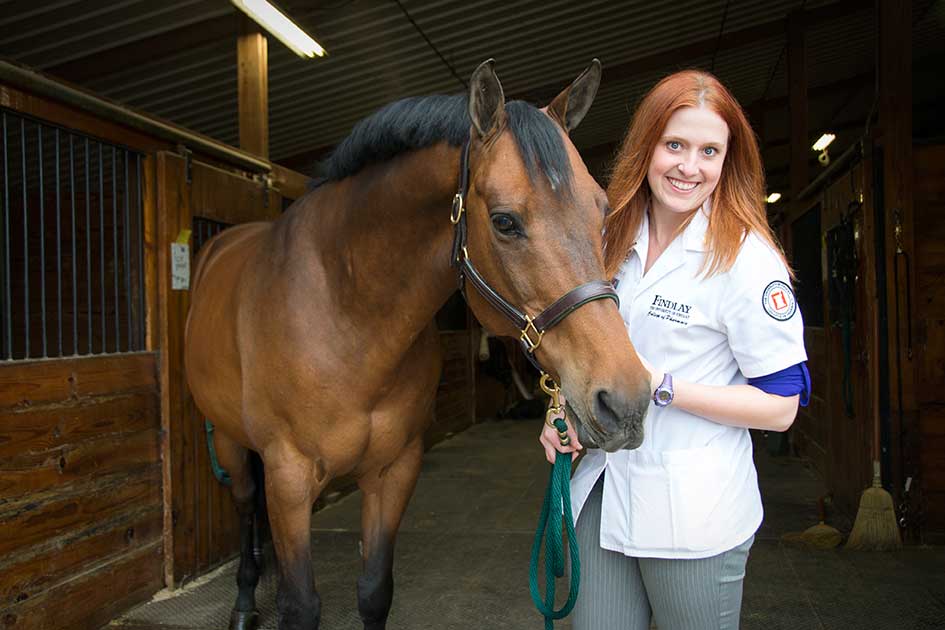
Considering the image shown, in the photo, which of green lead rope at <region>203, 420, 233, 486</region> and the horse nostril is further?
green lead rope at <region>203, 420, 233, 486</region>

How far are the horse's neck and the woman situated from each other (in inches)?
19.8

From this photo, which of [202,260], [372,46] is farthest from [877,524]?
[372,46]

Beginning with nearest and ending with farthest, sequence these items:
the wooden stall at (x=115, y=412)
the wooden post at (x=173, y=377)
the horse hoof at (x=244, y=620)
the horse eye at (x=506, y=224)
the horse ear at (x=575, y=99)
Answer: the horse eye at (x=506, y=224) < the horse ear at (x=575, y=99) < the wooden stall at (x=115, y=412) < the horse hoof at (x=244, y=620) < the wooden post at (x=173, y=377)

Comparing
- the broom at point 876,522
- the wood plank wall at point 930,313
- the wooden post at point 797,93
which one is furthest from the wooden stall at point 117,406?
the wooden post at point 797,93

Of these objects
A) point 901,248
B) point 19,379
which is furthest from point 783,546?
point 19,379

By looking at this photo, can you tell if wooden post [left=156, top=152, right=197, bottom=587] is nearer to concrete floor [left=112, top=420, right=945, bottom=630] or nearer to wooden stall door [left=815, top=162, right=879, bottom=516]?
concrete floor [left=112, top=420, right=945, bottom=630]

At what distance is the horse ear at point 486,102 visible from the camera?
141 cm

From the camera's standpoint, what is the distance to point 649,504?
1.24 metres

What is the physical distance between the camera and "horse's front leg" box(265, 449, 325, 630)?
2.09 meters

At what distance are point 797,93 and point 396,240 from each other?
19.5 ft

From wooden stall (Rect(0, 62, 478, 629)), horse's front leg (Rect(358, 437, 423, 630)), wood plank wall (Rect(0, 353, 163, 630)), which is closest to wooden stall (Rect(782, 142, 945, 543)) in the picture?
horse's front leg (Rect(358, 437, 423, 630))

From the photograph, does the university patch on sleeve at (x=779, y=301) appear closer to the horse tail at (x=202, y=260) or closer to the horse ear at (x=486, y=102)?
the horse ear at (x=486, y=102)

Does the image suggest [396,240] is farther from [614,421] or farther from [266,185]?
[266,185]

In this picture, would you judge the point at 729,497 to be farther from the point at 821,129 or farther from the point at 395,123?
the point at 821,129
